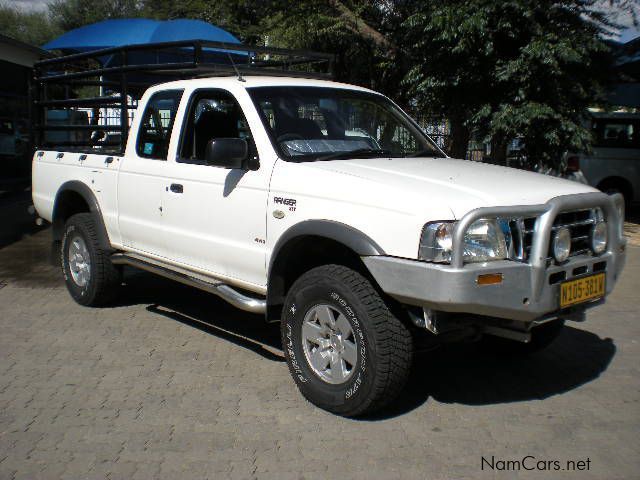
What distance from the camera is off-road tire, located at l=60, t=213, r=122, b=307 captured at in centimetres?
650

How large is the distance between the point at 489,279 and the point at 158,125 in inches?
129

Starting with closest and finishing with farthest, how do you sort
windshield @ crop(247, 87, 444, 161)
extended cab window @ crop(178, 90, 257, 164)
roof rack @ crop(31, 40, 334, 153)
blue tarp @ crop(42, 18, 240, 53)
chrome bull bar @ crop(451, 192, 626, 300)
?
chrome bull bar @ crop(451, 192, 626, 300) → windshield @ crop(247, 87, 444, 161) → extended cab window @ crop(178, 90, 257, 164) → roof rack @ crop(31, 40, 334, 153) → blue tarp @ crop(42, 18, 240, 53)

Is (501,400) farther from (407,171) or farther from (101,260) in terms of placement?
(101,260)

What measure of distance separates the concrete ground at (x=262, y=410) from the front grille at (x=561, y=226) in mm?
1026

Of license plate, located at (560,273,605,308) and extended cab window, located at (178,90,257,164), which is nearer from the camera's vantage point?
license plate, located at (560,273,605,308)

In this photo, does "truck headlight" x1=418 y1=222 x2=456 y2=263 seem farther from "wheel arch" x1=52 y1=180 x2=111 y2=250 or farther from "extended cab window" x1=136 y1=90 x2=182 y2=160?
"wheel arch" x1=52 y1=180 x2=111 y2=250

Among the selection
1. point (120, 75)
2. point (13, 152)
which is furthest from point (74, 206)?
point (13, 152)

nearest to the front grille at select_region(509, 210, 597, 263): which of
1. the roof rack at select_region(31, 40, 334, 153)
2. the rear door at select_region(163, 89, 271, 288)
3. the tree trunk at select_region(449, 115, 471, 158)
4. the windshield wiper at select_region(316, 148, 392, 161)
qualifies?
the windshield wiper at select_region(316, 148, 392, 161)

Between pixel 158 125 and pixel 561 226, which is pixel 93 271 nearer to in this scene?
pixel 158 125

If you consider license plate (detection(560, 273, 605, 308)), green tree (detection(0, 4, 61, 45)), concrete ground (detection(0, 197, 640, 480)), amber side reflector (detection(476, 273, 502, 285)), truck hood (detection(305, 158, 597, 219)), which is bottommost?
concrete ground (detection(0, 197, 640, 480))

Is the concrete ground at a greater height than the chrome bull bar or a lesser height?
Answer: lesser

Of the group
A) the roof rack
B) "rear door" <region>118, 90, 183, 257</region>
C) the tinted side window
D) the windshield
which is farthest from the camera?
the tinted side window

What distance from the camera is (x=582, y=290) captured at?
4176 mm

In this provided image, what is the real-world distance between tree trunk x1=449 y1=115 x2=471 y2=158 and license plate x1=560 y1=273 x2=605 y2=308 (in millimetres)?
6940
